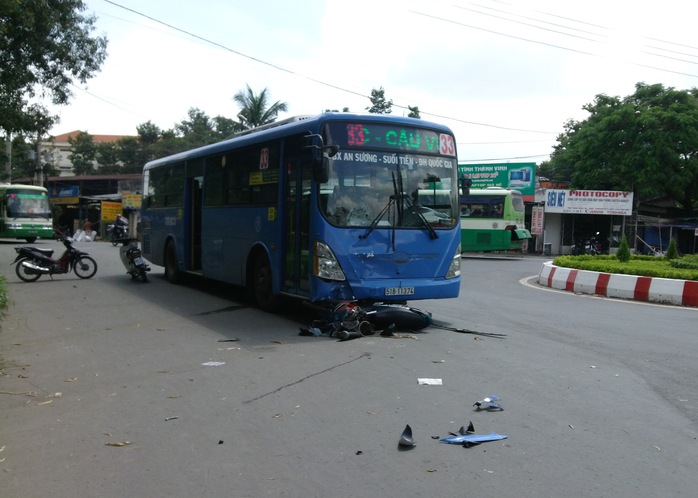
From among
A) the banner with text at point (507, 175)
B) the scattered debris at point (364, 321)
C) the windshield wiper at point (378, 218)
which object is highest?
the banner with text at point (507, 175)

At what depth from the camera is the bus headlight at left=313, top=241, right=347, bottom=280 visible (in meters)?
8.69

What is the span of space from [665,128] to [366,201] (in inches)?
1283

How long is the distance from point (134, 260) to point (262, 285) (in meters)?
5.76

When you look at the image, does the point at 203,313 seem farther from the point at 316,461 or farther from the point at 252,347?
the point at 316,461

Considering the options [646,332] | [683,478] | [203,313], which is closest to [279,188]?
[203,313]

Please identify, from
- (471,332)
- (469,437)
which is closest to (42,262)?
(471,332)

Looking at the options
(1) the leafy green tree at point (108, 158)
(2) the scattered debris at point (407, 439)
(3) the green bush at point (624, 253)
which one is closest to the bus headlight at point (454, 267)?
(2) the scattered debris at point (407, 439)

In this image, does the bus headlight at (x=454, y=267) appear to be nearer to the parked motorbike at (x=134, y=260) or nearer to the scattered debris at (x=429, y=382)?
the scattered debris at (x=429, y=382)

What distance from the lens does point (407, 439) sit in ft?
15.5

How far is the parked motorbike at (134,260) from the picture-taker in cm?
1529

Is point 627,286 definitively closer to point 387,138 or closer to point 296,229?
point 387,138

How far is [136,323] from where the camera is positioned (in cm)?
1001

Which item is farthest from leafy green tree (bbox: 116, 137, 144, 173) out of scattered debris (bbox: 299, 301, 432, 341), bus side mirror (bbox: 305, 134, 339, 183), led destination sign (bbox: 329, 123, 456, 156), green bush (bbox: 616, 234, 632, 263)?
scattered debris (bbox: 299, 301, 432, 341)

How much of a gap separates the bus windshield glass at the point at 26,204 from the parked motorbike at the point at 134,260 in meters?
22.8
